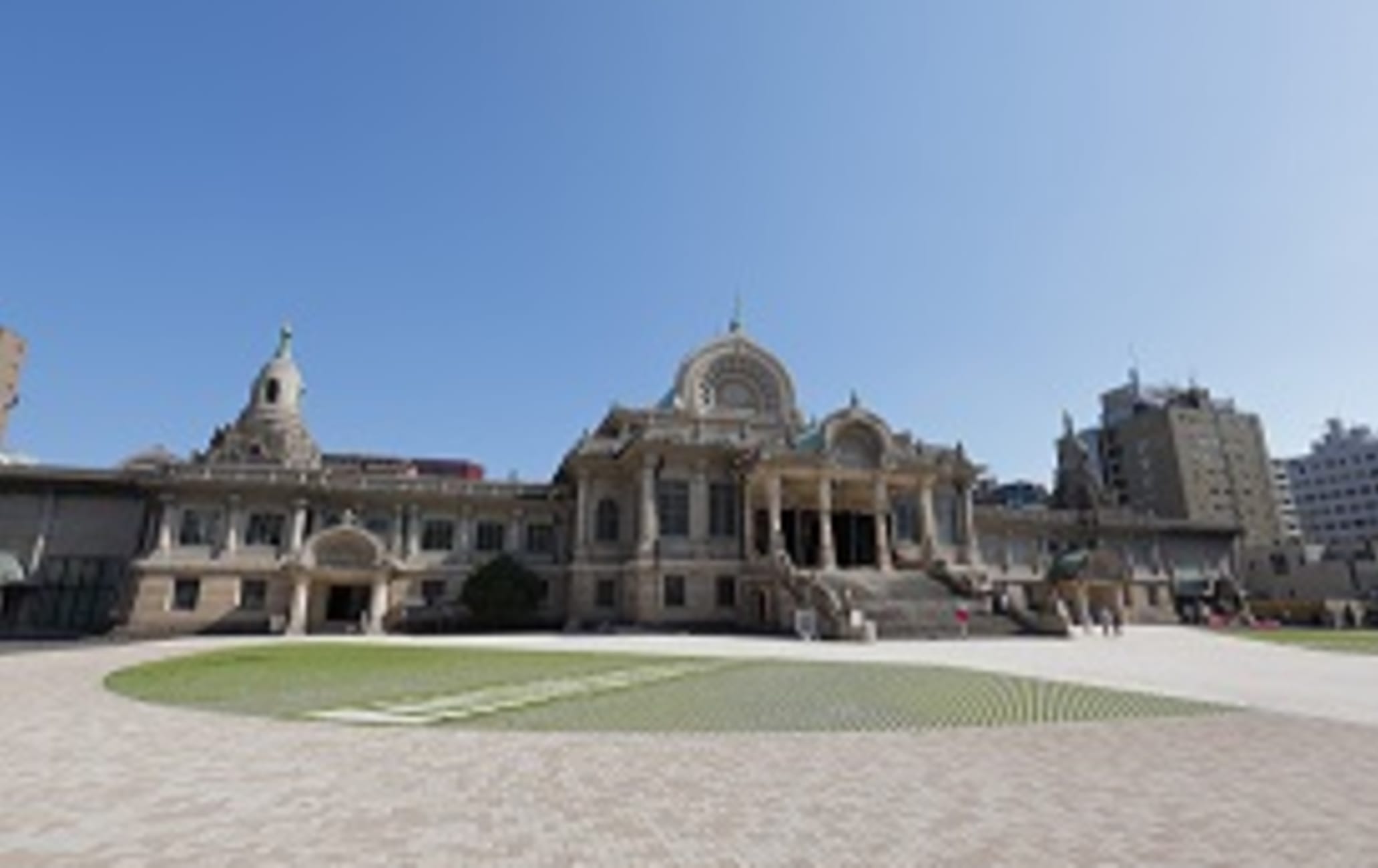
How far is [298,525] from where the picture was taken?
39.2 m

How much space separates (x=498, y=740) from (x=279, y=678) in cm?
954

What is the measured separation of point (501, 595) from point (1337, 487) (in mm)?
148463

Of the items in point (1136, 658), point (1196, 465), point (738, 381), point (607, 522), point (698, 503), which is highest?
point (1196, 465)

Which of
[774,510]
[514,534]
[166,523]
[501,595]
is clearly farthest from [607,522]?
[166,523]

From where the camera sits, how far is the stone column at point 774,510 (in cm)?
3712

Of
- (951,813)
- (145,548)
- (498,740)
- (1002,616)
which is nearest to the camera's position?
(951,813)

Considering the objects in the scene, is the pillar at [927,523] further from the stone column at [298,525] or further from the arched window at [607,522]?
the stone column at [298,525]

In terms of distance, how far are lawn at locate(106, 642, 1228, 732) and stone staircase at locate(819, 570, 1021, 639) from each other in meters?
13.0

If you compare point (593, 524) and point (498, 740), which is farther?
point (593, 524)

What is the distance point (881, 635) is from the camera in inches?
1184

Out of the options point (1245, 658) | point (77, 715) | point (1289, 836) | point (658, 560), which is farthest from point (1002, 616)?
point (77, 715)

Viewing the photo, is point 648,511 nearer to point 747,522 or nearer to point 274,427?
point 747,522

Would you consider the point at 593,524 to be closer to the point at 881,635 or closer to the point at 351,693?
the point at 881,635

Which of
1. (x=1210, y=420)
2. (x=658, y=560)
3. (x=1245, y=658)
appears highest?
(x=1210, y=420)
